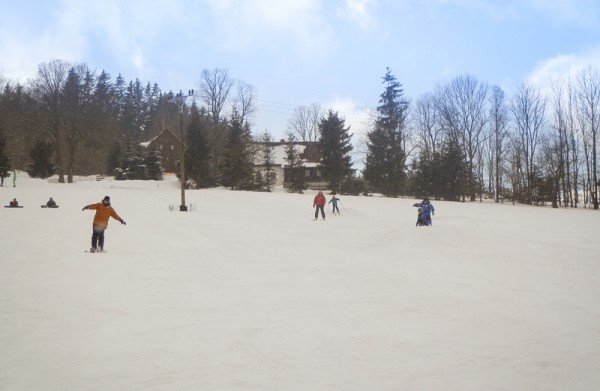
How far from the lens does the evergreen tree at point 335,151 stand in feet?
169

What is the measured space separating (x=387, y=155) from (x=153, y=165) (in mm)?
29915

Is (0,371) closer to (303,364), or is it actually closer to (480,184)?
(303,364)

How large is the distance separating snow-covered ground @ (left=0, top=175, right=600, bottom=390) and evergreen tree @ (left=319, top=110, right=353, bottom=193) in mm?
34681

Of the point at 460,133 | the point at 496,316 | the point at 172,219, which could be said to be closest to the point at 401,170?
the point at 460,133

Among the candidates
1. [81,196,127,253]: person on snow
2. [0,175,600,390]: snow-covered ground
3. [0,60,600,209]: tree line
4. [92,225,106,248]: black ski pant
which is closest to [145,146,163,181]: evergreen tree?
[0,60,600,209]: tree line

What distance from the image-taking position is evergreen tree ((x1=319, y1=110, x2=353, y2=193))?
5150 cm

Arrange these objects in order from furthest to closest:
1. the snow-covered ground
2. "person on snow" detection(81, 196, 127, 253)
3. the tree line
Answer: the tree line, "person on snow" detection(81, 196, 127, 253), the snow-covered ground

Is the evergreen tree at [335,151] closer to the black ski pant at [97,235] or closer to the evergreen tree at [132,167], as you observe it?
the evergreen tree at [132,167]

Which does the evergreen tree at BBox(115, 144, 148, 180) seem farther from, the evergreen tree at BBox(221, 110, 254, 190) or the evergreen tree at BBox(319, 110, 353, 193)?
the evergreen tree at BBox(319, 110, 353, 193)

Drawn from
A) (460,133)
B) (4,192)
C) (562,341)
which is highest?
(460,133)

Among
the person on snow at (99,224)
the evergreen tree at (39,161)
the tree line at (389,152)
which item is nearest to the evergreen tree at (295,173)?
the tree line at (389,152)

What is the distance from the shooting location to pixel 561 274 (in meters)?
11.6

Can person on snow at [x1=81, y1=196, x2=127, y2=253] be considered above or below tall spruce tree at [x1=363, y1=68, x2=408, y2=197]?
below

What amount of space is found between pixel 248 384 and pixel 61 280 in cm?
691
